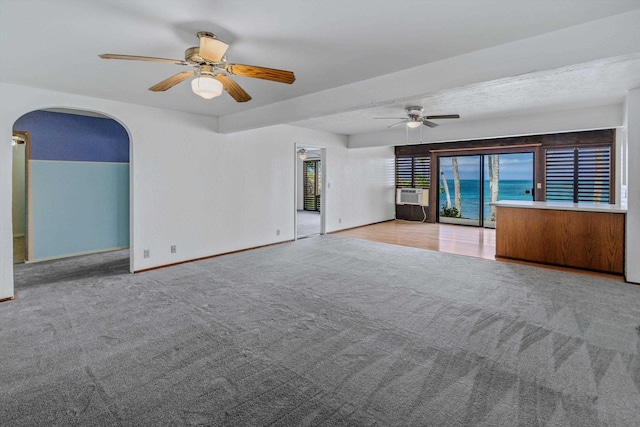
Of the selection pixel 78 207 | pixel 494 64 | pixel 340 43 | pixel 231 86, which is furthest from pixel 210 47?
pixel 78 207

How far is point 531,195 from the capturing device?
7.73 m

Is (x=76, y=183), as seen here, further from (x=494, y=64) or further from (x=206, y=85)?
(x=494, y=64)

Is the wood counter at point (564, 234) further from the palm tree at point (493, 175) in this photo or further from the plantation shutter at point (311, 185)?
the plantation shutter at point (311, 185)

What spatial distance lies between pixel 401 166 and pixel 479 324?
763cm

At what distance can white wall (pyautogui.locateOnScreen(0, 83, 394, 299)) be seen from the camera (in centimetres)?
371

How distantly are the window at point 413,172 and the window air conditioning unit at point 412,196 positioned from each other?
0.71 ft

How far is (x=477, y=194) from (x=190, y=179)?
281 inches

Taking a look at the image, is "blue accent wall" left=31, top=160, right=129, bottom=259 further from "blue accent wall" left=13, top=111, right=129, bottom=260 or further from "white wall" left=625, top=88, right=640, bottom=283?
"white wall" left=625, top=88, right=640, bottom=283

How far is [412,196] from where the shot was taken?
9.61 metres

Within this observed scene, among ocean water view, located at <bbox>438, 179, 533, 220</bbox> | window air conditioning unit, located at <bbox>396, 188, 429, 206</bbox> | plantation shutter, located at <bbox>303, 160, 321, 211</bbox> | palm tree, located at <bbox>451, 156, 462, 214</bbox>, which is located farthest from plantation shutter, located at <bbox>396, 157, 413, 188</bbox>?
plantation shutter, located at <bbox>303, 160, 321, 211</bbox>

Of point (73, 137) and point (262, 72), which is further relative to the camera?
point (73, 137)

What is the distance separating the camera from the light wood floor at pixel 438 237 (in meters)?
5.85

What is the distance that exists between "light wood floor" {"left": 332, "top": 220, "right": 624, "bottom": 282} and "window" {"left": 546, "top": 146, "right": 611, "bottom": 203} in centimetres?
167

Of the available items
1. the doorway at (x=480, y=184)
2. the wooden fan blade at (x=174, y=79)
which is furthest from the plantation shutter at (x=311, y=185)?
the wooden fan blade at (x=174, y=79)
